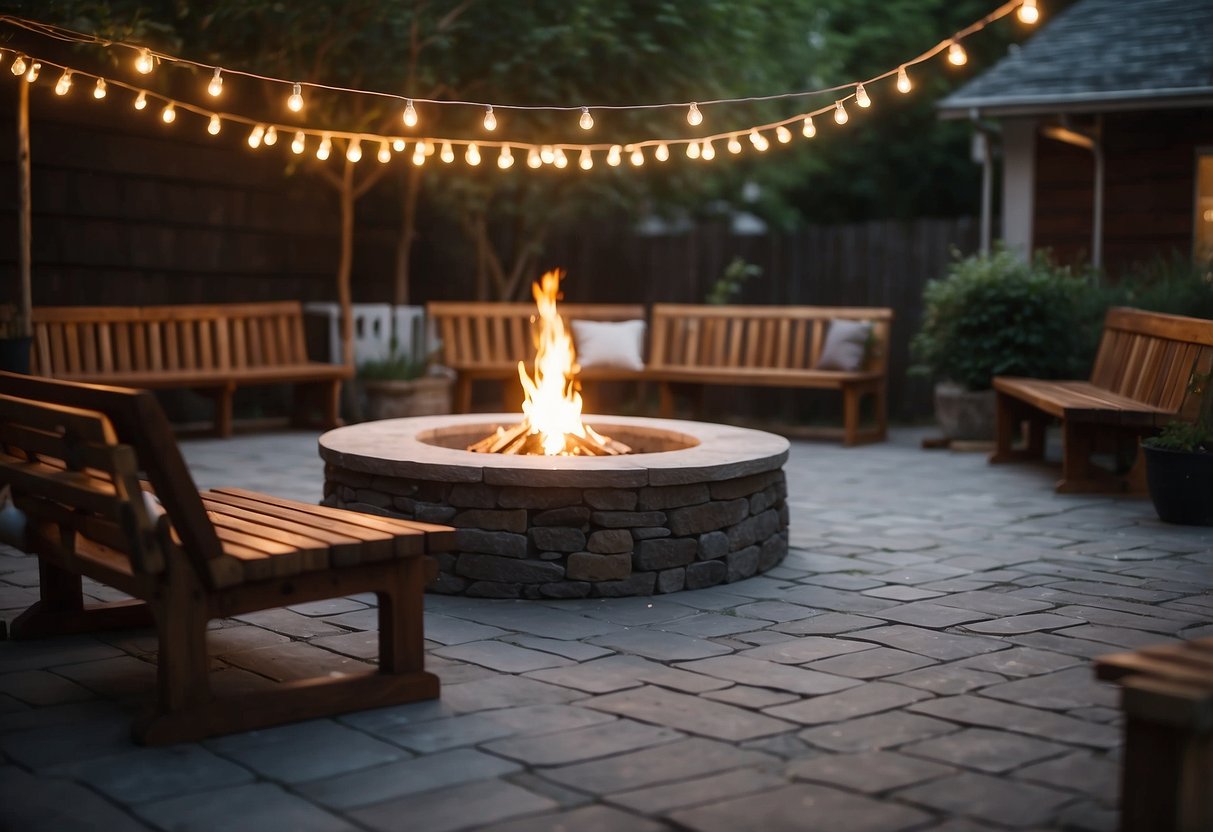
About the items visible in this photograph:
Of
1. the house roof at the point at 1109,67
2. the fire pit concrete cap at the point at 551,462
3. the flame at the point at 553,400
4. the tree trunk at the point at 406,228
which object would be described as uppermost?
the house roof at the point at 1109,67

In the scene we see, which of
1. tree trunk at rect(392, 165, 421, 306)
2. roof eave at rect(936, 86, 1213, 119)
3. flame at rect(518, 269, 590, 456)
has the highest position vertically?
roof eave at rect(936, 86, 1213, 119)

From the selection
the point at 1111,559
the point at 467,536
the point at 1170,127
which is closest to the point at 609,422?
the point at 467,536

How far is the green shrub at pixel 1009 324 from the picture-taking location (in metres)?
9.10

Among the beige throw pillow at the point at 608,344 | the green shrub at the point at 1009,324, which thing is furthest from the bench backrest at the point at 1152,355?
the beige throw pillow at the point at 608,344

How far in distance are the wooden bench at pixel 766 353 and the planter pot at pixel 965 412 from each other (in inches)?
20.1

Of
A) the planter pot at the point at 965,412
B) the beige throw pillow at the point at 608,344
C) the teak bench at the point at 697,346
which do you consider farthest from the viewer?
the beige throw pillow at the point at 608,344

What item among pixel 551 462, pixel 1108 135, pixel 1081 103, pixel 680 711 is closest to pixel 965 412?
pixel 1081 103

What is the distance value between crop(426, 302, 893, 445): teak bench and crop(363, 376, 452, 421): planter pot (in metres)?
0.19

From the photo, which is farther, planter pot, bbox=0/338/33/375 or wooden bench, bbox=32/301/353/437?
wooden bench, bbox=32/301/353/437

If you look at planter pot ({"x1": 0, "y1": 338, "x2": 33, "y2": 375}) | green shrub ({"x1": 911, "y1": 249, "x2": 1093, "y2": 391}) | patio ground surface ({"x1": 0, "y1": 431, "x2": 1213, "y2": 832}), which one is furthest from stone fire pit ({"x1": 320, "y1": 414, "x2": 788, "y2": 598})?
green shrub ({"x1": 911, "y1": 249, "x2": 1093, "y2": 391})

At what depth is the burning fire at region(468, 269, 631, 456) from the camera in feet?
19.4

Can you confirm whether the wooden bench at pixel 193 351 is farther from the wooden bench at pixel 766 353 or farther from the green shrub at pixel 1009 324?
the green shrub at pixel 1009 324

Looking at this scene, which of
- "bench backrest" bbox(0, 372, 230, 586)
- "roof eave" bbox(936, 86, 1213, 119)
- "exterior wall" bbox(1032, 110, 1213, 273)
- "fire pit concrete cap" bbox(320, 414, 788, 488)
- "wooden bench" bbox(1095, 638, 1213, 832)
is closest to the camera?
"wooden bench" bbox(1095, 638, 1213, 832)

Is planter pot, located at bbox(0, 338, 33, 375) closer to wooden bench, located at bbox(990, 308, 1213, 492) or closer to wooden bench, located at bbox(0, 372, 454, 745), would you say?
wooden bench, located at bbox(0, 372, 454, 745)
